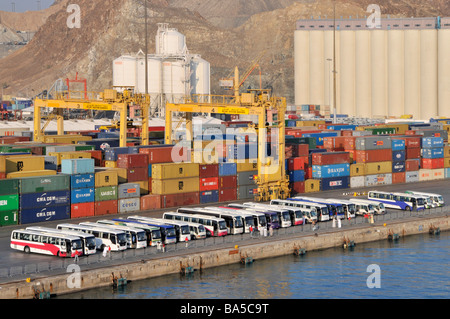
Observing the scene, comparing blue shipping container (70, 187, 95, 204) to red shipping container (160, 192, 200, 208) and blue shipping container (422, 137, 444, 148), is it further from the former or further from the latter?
blue shipping container (422, 137, 444, 148)

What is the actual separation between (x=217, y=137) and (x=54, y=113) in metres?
27.1

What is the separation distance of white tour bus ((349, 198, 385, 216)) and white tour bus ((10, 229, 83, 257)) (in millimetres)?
28739

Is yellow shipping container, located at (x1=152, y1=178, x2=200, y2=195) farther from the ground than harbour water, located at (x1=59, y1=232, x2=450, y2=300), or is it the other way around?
yellow shipping container, located at (x1=152, y1=178, x2=200, y2=195)

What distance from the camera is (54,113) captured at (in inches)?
4213

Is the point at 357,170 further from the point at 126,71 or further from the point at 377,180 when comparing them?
the point at 126,71

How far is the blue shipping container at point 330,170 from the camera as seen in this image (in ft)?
301

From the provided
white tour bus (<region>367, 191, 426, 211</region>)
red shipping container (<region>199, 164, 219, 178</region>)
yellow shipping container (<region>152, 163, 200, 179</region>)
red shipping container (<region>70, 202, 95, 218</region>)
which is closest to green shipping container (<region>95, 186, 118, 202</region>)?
red shipping container (<region>70, 202, 95, 218</region>)

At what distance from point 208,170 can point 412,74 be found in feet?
334

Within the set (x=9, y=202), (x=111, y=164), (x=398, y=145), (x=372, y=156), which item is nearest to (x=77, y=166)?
(x=9, y=202)

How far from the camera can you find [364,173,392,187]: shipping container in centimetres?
9706

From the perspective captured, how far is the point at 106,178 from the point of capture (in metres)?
75.6
